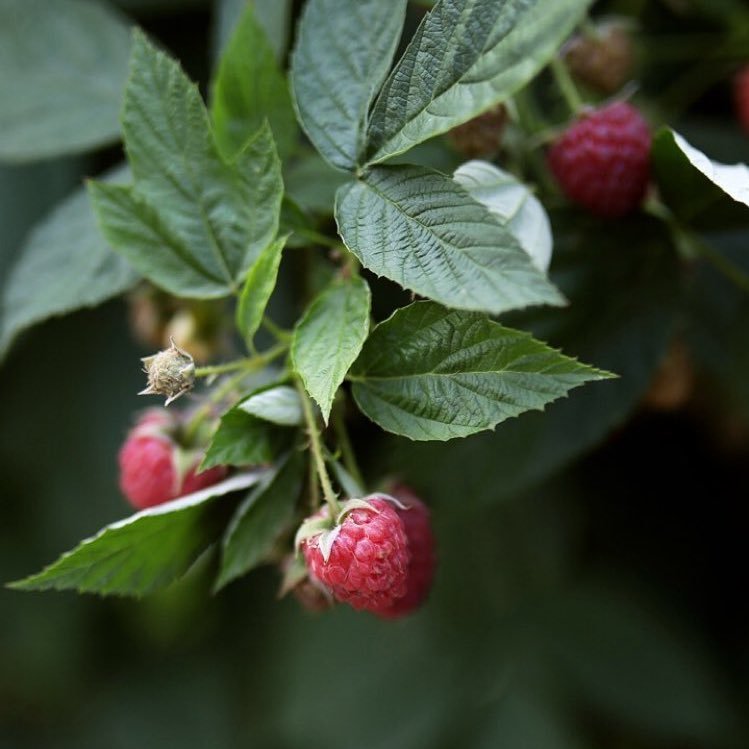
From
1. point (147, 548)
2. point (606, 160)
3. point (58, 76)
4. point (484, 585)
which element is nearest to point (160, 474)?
point (147, 548)

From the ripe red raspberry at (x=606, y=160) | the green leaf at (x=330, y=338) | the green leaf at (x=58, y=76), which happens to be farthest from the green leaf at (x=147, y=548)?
the green leaf at (x=58, y=76)

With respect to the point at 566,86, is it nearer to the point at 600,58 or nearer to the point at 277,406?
the point at 600,58

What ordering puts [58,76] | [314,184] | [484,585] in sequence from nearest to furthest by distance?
[314,184] → [58,76] → [484,585]

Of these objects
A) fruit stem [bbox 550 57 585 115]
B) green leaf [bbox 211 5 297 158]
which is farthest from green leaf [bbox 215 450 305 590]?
fruit stem [bbox 550 57 585 115]

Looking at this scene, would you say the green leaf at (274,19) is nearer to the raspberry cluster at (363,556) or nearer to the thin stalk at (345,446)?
the thin stalk at (345,446)

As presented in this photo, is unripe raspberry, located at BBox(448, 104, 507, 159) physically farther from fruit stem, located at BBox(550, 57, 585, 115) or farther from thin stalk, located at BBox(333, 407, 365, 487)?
Result: thin stalk, located at BBox(333, 407, 365, 487)

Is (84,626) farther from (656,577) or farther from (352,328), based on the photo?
(352,328)
